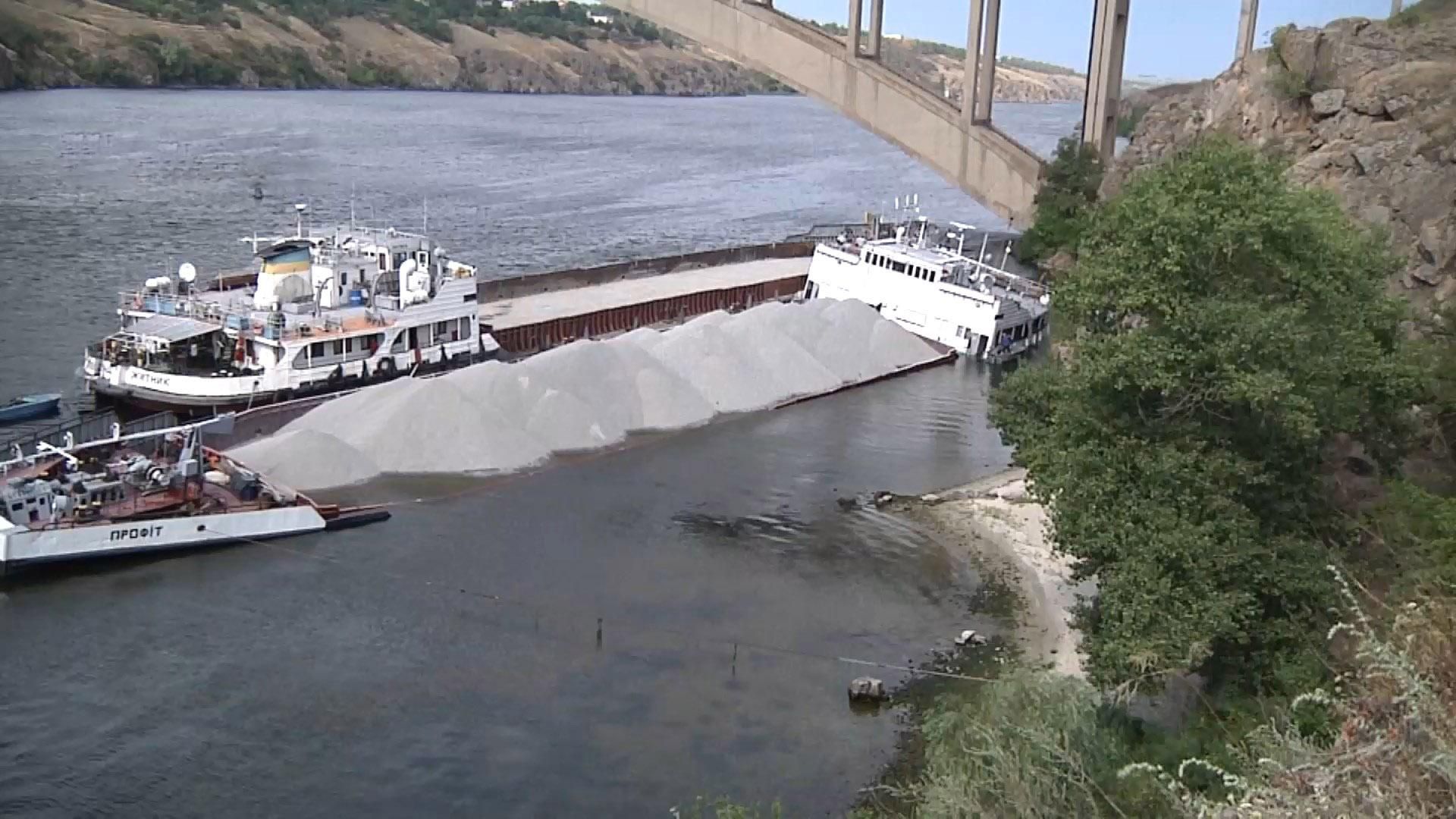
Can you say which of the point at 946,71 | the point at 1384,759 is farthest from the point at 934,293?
the point at 946,71

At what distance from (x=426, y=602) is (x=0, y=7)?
85645 millimetres

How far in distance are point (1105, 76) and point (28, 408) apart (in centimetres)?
3477

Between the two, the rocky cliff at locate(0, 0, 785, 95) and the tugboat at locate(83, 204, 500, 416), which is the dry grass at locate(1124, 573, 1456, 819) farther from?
the rocky cliff at locate(0, 0, 785, 95)

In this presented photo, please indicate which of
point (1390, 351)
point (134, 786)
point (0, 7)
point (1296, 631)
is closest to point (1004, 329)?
point (1390, 351)

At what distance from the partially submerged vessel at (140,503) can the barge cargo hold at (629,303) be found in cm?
1146

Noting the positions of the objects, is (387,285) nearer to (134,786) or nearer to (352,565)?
(352,565)

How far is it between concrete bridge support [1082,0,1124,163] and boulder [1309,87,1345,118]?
53.9 feet

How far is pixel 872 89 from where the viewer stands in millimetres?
48656

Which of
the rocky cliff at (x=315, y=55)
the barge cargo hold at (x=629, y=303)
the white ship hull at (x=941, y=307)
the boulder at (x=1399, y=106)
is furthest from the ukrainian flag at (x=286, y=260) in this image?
the rocky cliff at (x=315, y=55)

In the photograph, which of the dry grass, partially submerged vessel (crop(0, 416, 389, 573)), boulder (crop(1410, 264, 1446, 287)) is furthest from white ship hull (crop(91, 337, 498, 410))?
the dry grass

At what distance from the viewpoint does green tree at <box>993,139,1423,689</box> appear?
13539 mm

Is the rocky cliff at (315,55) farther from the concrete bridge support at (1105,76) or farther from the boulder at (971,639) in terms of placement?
the boulder at (971,639)

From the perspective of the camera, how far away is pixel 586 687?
Result: 16812mm

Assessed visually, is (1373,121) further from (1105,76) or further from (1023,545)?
(1105,76)
